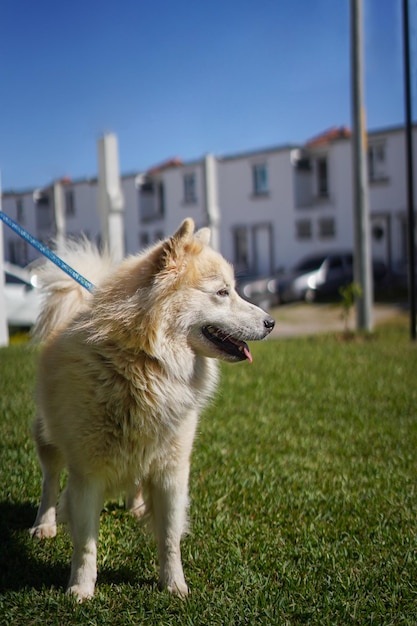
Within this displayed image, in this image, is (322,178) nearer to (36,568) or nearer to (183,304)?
(183,304)

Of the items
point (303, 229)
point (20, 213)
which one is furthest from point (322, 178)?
point (20, 213)

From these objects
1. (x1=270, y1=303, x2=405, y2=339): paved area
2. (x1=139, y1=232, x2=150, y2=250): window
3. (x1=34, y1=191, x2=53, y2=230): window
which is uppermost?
(x1=34, y1=191, x2=53, y2=230): window

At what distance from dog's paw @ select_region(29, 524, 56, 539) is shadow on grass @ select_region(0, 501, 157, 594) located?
0.04 meters

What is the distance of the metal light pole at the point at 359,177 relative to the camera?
13.8 m

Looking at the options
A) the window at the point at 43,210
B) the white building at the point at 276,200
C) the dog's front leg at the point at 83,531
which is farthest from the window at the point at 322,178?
the dog's front leg at the point at 83,531

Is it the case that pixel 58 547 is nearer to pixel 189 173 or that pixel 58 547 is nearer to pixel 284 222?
pixel 284 222

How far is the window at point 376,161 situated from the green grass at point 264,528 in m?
26.8

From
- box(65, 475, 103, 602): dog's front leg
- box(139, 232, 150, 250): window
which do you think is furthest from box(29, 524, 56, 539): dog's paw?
Result: box(139, 232, 150, 250): window

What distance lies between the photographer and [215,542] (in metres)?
3.83

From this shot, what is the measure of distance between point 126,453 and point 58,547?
0.92m

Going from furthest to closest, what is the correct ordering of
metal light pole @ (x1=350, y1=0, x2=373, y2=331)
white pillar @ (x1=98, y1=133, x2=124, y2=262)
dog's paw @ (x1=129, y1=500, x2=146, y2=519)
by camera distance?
1. metal light pole @ (x1=350, y1=0, x2=373, y2=331)
2. white pillar @ (x1=98, y1=133, x2=124, y2=262)
3. dog's paw @ (x1=129, y1=500, x2=146, y2=519)

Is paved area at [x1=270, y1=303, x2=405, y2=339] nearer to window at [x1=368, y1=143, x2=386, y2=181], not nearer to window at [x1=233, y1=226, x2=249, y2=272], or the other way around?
window at [x1=368, y1=143, x2=386, y2=181]

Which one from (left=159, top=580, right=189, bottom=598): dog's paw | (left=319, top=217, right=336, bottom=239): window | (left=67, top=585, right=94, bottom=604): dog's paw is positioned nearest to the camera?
(left=67, top=585, right=94, bottom=604): dog's paw

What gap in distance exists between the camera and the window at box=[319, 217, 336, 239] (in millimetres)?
34062
